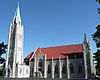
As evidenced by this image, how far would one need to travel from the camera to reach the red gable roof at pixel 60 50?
187 ft

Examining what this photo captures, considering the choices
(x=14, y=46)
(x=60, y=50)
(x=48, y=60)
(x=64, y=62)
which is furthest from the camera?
(x=14, y=46)

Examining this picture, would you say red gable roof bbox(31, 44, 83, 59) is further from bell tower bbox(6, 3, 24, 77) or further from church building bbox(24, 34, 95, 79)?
bell tower bbox(6, 3, 24, 77)

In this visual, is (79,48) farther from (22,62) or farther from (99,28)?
(99,28)

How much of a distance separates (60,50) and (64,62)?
631cm

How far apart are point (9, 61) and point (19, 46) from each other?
681cm

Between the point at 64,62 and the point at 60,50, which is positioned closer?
the point at 64,62

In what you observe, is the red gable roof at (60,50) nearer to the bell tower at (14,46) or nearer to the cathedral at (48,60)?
the cathedral at (48,60)

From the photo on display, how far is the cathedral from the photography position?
52.8 meters

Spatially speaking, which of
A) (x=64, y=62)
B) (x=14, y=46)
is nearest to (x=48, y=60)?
(x=64, y=62)

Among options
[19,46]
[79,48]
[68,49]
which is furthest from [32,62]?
[79,48]

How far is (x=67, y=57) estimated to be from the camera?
54.4 m

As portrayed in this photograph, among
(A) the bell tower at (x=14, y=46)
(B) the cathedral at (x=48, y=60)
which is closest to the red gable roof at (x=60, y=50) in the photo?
(B) the cathedral at (x=48, y=60)

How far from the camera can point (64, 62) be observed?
55.8 metres

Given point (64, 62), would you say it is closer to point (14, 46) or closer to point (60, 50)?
point (60, 50)
